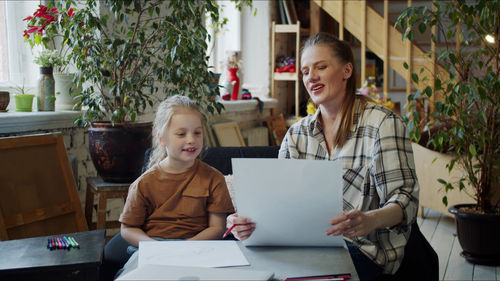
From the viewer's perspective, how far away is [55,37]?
3.32m

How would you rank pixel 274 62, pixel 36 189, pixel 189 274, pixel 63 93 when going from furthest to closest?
pixel 274 62 < pixel 63 93 < pixel 36 189 < pixel 189 274

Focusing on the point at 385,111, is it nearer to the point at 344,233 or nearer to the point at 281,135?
the point at 344,233

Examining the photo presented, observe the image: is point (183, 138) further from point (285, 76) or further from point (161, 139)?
point (285, 76)

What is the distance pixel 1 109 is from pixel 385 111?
6.57 feet

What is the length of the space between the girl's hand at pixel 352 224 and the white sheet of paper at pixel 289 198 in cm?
2

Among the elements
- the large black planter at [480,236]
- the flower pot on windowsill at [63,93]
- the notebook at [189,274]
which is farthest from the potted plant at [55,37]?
the large black planter at [480,236]

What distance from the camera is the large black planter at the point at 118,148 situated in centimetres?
279

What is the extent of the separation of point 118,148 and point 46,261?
4.41 ft

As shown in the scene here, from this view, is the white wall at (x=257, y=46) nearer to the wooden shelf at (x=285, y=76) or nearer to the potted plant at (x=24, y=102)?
the wooden shelf at (x=285, y=76)

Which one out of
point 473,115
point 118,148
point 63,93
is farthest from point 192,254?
point 473,115

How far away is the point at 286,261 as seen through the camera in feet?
4.30

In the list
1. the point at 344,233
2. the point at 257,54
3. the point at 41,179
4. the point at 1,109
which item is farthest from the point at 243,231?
the point at 257,54

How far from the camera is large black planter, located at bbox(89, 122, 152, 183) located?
110 inches

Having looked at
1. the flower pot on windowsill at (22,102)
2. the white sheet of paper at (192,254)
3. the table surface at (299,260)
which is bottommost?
the table surface at (299,260)
